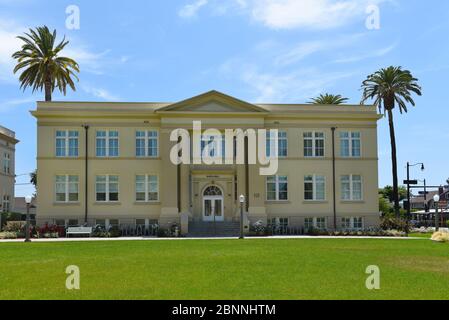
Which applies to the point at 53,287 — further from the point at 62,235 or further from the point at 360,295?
the point at 62,235

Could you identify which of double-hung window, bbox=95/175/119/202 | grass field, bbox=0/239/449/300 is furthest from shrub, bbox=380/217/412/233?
grass field, bbox=0/239/449/300

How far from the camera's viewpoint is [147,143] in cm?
4581

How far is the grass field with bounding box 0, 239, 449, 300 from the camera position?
1323cm

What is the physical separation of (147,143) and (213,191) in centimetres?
606

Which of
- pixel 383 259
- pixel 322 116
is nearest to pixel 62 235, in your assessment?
pixel 322 116

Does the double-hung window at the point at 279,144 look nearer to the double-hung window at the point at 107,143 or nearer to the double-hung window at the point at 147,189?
the double-hung window at the point at 147,189

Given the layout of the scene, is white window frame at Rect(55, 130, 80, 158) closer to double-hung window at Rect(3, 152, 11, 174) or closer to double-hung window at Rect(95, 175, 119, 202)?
double-hung window at Rect(95, 175, 119, 202)

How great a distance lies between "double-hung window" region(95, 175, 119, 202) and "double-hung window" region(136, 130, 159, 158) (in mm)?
2781

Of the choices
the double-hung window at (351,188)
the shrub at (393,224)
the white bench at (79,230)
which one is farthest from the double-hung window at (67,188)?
the shrub at (393,224)

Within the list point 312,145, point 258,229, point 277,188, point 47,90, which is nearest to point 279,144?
point 312,145

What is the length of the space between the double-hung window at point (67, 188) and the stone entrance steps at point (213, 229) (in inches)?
348

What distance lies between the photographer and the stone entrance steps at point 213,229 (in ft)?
142

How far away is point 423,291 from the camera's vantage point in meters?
13.6
